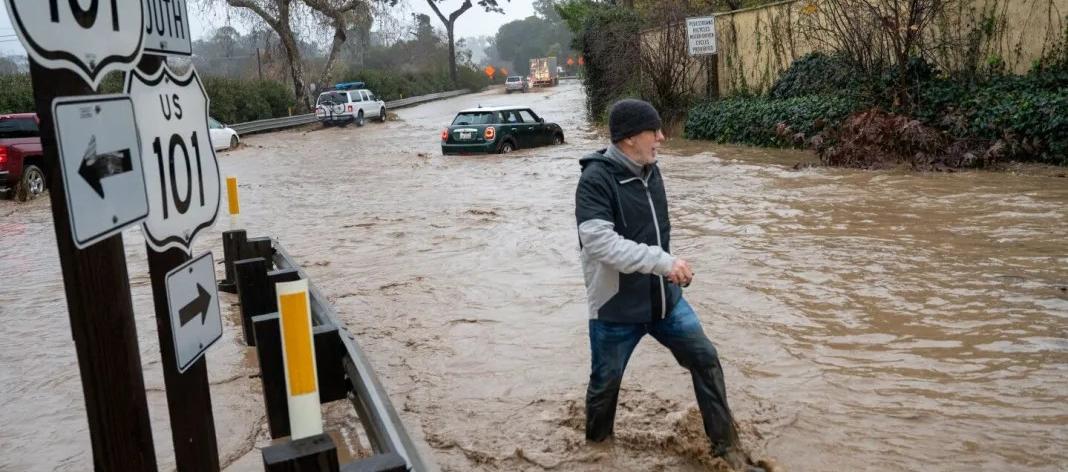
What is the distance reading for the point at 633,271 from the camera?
3896mm

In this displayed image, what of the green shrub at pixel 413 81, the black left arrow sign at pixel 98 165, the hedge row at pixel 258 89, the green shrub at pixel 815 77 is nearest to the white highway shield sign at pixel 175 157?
the black left arrow sign at pixel 98 165

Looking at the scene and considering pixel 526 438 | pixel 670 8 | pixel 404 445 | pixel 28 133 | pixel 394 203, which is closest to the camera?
pixel 404 445

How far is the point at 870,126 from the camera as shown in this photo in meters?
14.9

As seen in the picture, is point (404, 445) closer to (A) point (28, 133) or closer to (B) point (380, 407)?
(B) point (380, 407)

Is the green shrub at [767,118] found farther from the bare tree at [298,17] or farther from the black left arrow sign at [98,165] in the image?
the bare tree at [298,17]

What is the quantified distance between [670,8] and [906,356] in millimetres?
18871

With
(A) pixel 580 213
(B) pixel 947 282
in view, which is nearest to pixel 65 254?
(A) pixel 580 213

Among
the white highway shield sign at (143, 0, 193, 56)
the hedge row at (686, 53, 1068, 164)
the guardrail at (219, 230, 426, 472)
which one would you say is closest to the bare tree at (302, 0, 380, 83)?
the hedge row at (686, 53, 1068, 164)

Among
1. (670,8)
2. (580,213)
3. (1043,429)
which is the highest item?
(670,8)

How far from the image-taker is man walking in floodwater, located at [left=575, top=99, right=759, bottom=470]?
4055mm

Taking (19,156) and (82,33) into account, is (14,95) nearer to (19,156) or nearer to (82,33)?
(19,156)

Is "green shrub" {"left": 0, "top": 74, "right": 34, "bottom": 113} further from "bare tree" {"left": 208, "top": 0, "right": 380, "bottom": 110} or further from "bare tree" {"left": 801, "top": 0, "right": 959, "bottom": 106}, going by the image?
"bare tree" {"left": 801, "top": 0, "right": 959, "bottom": 106}

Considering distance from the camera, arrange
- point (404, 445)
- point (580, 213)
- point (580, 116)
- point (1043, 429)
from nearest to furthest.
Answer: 1. point (404, 445)
2. point (580, 213)
3. point (1043, 429)
4. point (580, 116)

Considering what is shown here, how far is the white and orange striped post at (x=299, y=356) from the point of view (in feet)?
8.70
